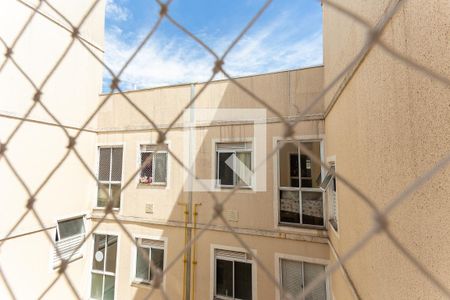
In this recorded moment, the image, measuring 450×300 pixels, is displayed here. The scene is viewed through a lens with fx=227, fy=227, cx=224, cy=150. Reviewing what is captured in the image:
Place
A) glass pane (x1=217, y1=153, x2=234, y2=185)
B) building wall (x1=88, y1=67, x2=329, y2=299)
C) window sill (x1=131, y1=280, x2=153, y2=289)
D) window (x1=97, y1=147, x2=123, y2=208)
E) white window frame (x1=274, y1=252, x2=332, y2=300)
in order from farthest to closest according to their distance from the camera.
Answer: window (x1=97, y1=147, x2=123, y2=208)
window sill (x1=131, y1=280, x2=153, y2=289)
glass pane (x1=217, y1=153, x2=234, y2=185)
building wall (x1=88, y1=67, x2=329, y2=299)
white window frame (x1=274, y1=252, x2=332, y2=300)

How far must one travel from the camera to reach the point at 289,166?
3475mm

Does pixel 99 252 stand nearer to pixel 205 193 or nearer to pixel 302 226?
pixel 205 193

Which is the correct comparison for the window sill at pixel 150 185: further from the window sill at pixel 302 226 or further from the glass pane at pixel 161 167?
the window sill at pixel 302 226

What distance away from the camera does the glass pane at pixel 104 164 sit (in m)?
4.55

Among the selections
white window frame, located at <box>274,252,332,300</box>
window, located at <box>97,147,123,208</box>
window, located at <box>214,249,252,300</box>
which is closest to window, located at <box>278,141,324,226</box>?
white window frame, located at <box>274,252,332,300</box>

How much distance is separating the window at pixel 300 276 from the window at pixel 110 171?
3.24 metres

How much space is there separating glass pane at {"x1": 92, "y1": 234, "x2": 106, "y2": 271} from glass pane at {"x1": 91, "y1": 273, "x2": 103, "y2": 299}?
0.54 ft

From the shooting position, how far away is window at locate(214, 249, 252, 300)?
11.6 feet

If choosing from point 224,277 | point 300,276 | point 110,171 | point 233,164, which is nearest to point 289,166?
point 233,164

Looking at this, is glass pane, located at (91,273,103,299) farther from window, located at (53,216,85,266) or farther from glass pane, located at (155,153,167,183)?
glass pane, located at (155,153,167,183)

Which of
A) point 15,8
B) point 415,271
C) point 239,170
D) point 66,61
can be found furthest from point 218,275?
point 15,8

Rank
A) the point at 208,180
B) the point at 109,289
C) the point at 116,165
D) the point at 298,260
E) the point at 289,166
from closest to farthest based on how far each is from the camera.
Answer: the point at 298,260 < the point at 289,166 < the point at 208,180 < the point at 109,289 < the point at 116,165

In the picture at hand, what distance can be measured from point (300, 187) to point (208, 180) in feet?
4.84

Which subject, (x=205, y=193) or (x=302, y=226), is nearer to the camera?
(x=302, y=226)
